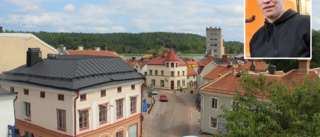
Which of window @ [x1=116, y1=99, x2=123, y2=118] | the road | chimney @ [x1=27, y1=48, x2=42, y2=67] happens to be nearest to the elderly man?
window @ [x1=116, y1=99, x2=123, y2=118]

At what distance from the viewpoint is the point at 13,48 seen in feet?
78.6

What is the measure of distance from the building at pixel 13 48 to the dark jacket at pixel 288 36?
21554 mm

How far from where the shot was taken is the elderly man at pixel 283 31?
9.82m

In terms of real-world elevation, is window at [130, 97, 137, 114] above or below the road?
above

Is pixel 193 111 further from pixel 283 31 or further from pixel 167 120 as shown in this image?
pixel 283 31

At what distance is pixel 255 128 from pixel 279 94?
2.01 metres

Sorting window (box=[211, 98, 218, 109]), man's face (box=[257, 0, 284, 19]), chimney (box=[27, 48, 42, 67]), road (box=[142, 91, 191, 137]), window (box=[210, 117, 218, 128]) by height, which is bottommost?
road (box=[142, 91, 191, 137])

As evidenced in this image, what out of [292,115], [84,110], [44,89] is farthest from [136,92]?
[292,115]

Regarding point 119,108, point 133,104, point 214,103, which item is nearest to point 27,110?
point 119,108

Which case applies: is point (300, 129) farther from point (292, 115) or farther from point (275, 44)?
point (275, 44)

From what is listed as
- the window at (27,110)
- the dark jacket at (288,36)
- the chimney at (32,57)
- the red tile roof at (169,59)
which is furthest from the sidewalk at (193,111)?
the dark jacket at (288,36)

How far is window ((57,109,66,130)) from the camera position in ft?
58.3

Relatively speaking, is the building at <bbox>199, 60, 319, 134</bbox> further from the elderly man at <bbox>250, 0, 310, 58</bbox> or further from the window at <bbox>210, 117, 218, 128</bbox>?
the elderly man at <bbox>250, 0, 310, 58</bbox>

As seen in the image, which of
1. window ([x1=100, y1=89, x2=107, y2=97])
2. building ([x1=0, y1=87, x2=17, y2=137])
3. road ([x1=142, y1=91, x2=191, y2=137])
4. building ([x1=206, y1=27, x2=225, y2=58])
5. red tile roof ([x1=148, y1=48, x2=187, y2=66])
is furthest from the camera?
building ([x1=206, y1=27, x2=225, y2=58])
